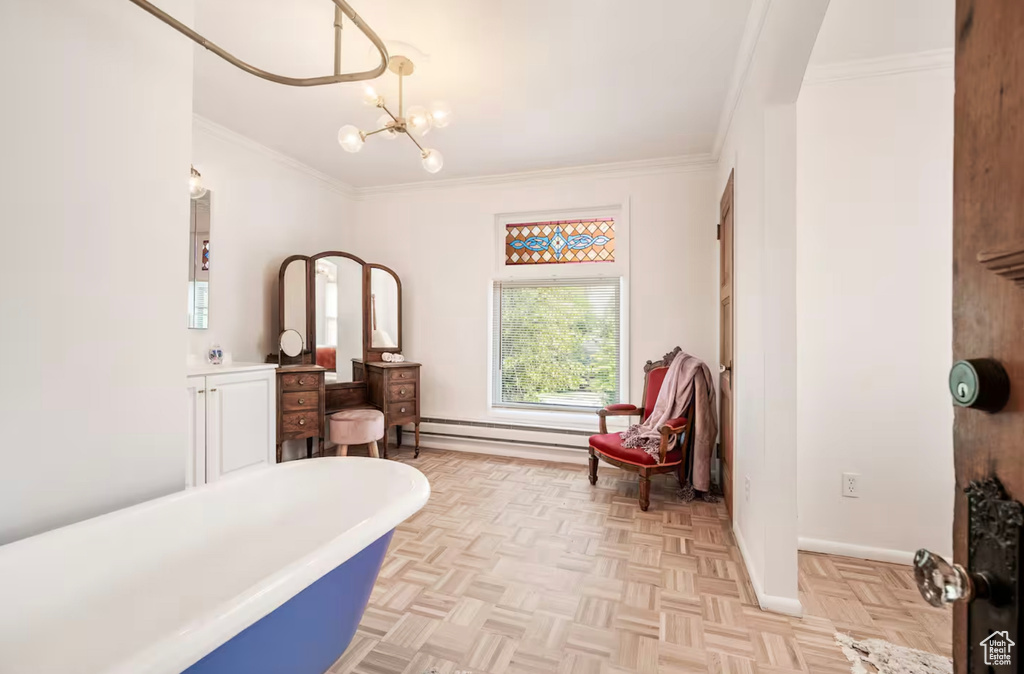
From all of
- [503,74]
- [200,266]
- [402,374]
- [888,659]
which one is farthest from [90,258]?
[402,374]

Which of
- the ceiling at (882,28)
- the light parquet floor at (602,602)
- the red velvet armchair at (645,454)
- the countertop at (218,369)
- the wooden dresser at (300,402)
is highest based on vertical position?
the ceiling at (882,28)

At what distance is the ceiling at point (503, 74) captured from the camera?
6.68 ft

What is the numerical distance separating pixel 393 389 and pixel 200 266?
5.55 feet

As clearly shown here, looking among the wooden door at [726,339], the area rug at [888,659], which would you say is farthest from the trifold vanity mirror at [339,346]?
the area rug at [888,659]

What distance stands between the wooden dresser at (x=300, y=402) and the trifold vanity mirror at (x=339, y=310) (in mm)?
374

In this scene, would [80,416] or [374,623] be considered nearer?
[80,416]

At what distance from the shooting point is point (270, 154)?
3633mm

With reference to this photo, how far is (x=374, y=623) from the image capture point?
1.75m

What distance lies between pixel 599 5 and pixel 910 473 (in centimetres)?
264

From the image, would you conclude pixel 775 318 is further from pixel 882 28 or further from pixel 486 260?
pixel 486 260

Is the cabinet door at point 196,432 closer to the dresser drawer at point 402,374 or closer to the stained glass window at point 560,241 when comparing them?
the dresser drawer at point 402,374

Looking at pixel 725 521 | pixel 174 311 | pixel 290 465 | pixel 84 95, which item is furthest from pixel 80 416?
pixel 725 521

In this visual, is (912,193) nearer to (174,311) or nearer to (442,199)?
(174,311)

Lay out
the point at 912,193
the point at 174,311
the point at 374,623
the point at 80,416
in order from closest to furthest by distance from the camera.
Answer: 1. the point at 80,416
2. the point at 174,311
3. the point at 374,623
4. the point at 912,193
